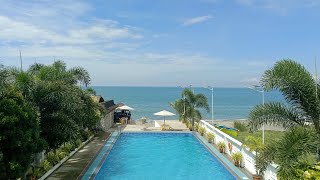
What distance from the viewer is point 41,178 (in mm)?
14898

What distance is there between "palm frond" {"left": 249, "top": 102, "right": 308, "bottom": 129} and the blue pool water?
6.53m

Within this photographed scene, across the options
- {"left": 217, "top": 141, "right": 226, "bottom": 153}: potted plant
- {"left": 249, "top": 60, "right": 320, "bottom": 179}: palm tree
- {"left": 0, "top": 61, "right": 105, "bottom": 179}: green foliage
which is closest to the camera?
{"left": 249, "top": 60, "right": 320, "bottom": 179}: palm tree

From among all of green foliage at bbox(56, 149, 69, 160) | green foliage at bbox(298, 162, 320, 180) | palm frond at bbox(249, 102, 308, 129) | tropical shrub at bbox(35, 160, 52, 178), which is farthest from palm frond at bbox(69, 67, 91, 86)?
green foliage at bbox(298, 162, 320, 180)

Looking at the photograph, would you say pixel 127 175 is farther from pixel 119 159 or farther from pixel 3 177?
pixel 3 177

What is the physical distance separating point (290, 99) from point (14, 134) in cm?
820

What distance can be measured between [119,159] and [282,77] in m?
13.3

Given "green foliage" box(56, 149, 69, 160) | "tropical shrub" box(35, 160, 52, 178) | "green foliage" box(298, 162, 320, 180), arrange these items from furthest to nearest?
"green foliage" box(56, 149, 69, 160)
"tropical shrub" box(35, 160, 52, 178)
"green foliage" box(298, 162, 320, 180)

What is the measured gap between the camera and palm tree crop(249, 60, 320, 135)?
1004 cm

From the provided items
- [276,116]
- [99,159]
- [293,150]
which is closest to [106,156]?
[99,159]

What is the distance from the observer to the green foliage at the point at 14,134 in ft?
34.9

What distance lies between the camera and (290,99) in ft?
34.5

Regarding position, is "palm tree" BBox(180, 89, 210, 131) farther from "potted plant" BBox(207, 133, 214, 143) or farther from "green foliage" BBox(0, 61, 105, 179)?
"green foliage" BBox(0, 61, 105, 179)

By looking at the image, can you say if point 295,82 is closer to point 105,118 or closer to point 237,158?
point 237,158

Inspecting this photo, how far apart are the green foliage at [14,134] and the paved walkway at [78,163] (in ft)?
14.8
